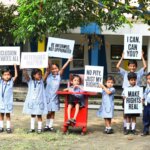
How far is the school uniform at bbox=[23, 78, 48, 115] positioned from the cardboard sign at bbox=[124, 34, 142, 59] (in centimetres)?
192

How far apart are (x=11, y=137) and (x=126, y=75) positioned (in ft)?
8.95

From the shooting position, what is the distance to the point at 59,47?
32.6 ft

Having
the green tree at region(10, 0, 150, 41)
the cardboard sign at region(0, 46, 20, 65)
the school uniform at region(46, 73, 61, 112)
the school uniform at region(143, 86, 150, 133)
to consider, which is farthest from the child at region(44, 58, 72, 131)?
the school uniform at region(143, 86, 150, 133)

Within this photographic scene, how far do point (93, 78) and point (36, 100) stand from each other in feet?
4.17

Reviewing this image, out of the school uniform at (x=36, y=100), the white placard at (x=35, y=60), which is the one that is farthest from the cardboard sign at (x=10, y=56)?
the school uniform at (x=36, y=100)

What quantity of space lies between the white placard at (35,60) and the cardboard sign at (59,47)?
241mm

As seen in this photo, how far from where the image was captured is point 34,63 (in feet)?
32.1

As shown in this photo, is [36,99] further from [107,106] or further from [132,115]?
[132,115]

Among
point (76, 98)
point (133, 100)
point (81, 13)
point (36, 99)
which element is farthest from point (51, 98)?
point (81, 13)

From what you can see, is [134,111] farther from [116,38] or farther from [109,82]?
[116,38]

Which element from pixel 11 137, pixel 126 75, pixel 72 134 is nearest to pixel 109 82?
pixel 126 75

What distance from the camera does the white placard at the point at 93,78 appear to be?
9.74m

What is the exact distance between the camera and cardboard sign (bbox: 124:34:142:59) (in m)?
9.85

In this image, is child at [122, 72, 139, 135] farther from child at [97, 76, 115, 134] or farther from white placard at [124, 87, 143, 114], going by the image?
child at [97, 76, 115, 134]
